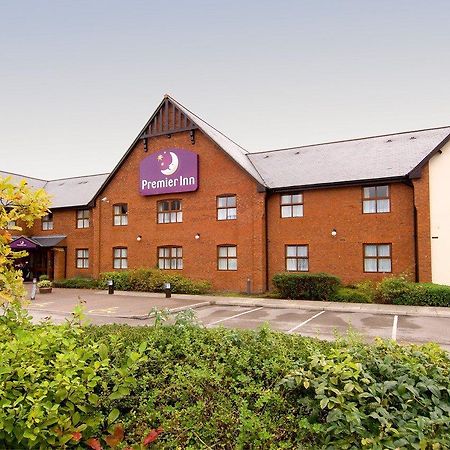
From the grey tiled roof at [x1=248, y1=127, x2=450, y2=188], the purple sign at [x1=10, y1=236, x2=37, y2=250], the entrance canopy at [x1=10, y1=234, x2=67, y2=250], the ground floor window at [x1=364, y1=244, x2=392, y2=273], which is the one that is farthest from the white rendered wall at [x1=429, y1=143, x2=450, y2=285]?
the purple sign at [x1=10, y1=236, x2=37, y2=250]

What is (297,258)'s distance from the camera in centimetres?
2119

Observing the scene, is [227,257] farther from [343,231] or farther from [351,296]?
[351,296]

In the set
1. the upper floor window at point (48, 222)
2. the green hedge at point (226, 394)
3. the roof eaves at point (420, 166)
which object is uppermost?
the roof eaves at point (420, 166)

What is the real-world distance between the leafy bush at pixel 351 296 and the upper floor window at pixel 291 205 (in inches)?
213

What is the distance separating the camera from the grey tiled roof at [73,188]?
30219 mm

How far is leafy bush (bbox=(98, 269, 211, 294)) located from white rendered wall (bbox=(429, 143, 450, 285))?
12748 millimetres

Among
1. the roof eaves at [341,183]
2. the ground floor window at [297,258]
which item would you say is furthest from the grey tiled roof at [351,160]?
the ground floor window at [297,258]

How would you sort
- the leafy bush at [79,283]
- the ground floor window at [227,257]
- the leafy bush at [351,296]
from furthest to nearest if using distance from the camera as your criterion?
the leafy bush at [79,283] < the ground floor window at [227,257] < the leafy bush at [351,296]

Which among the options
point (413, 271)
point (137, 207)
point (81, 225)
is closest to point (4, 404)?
point (413, 271)

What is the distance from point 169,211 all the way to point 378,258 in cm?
1375

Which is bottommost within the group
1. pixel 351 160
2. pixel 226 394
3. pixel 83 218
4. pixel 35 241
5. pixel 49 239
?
pixel 226 394

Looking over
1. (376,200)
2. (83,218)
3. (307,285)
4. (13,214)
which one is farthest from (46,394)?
(83,218)

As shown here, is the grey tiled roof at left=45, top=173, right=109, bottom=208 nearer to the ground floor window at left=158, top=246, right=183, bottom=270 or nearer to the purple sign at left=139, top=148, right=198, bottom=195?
the purple sign at left=139, top=148, right=198, bottom=195

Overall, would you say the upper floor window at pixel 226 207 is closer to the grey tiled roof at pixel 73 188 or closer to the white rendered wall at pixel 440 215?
the white rendered wall at pixel 440 215
